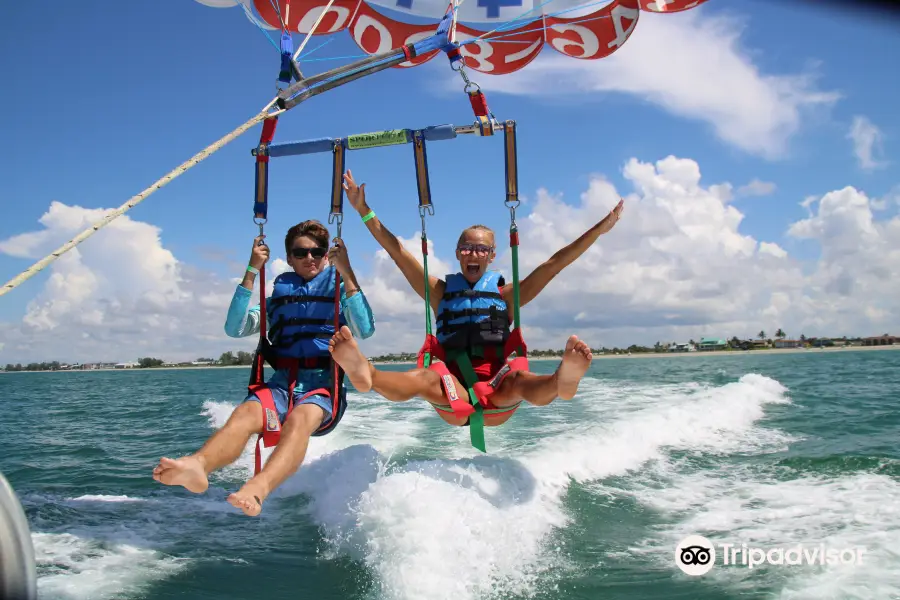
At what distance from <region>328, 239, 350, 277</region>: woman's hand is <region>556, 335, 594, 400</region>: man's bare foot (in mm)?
1431

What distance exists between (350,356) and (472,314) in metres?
1.35

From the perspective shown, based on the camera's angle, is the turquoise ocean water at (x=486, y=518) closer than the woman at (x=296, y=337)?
No

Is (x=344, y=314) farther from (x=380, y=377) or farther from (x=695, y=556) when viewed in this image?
(x=695, y=556)

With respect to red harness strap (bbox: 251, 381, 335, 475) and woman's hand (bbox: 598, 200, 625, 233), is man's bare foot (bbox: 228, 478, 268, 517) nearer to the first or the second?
red harness strap (bbox: 251, 381, 335, 475)

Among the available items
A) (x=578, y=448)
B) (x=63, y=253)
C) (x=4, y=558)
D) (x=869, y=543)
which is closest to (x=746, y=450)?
(x=578, y=448)

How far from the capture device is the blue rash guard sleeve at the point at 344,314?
12.8ft

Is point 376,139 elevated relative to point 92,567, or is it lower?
elevated

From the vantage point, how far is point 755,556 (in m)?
4.12

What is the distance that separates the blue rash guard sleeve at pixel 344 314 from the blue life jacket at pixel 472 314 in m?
0.71

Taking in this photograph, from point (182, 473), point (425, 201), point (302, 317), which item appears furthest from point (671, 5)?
point (182, 473)

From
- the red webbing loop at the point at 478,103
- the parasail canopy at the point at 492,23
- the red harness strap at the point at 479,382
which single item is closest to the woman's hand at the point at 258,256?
the red harness strap at the point at 479,382

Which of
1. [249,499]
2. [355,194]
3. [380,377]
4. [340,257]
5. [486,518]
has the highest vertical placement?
[355,194]

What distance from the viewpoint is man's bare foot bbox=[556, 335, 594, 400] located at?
11.3 ft

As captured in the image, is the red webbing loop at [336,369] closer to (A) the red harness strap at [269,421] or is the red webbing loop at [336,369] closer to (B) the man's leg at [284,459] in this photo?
(B) the man's leg at [284,459]
